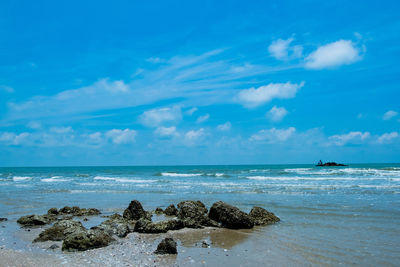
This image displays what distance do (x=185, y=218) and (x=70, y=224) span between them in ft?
11.3

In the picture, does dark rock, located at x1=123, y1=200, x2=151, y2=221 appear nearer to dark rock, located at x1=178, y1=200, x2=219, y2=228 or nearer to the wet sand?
dark rock, located at x1=178, y1=200, x2=219, y2=228

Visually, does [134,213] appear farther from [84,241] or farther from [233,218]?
[84,241]

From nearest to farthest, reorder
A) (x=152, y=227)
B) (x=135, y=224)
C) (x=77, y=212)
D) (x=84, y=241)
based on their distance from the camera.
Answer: (x=84, y=241), (x=152, y=227), (x=135, y=224), (x=77, y=212)

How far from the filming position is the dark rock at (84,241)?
23.9 ft

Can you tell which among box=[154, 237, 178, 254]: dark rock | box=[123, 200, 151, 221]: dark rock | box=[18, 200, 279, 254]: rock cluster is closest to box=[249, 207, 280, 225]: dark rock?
box=[18, 200, 279, 254]: rock cluster

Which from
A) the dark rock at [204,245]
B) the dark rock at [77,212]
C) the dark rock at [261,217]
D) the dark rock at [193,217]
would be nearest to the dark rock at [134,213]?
the dark rock at [193,217]

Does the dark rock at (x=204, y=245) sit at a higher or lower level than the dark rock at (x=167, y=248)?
lower

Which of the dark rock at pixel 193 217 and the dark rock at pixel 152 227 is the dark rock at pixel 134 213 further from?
the dark rock at pixel 152 227

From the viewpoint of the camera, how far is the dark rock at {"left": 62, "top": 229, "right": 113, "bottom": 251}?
7285 mm

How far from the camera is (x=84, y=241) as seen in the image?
24.3ft

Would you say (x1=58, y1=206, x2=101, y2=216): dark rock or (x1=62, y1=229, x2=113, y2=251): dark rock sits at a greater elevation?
(x1=62, y1=229, x2=113, y2=251): dark rock

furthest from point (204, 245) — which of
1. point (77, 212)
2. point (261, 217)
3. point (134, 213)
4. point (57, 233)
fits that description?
point (77, 212)

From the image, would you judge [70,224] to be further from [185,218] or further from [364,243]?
[364,243]

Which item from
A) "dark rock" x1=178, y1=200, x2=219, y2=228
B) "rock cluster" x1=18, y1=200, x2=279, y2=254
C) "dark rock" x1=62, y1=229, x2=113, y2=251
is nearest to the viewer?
"dark rock" x1=62, y1=229, x2=113, y2=251
